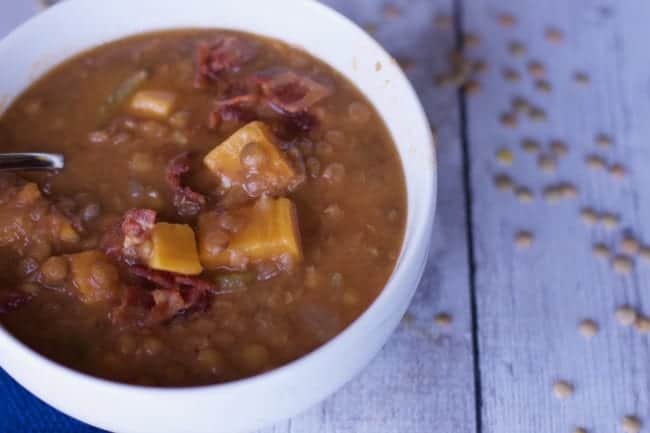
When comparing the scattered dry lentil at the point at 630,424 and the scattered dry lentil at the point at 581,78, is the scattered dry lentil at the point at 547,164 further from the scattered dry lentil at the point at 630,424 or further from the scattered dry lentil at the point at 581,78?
the scattered dry lentil at the point at 630,424

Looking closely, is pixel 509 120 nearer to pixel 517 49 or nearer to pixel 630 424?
pixel 517 49

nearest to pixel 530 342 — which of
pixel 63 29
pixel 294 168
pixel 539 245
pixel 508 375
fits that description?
pixel 508 375

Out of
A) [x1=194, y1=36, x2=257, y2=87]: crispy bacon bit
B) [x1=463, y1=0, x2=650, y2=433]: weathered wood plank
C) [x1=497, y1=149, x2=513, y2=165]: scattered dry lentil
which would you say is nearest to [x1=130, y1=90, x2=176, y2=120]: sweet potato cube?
[x1=194, y1=36, x2=257, y2=87]: crispy bacon bit

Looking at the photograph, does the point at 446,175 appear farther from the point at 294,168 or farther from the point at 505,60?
the point at 294,168

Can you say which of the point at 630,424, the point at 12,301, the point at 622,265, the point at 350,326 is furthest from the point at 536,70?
the point at 12,301

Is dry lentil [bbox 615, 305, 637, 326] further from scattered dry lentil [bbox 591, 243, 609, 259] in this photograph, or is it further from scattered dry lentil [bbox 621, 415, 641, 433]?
scattered dry lentil [bbox 621, 415, 641, 433]

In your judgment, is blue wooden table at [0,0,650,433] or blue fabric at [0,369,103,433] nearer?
blue fabric at [0,369,103,433]

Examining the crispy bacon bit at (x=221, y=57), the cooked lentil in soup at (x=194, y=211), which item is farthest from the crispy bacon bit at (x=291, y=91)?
the crispy bacon bit at (x=221, y=57)

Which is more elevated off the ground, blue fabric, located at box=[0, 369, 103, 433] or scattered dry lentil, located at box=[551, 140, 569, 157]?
blue fabric, located at box=[0, 369, 103, 433]
